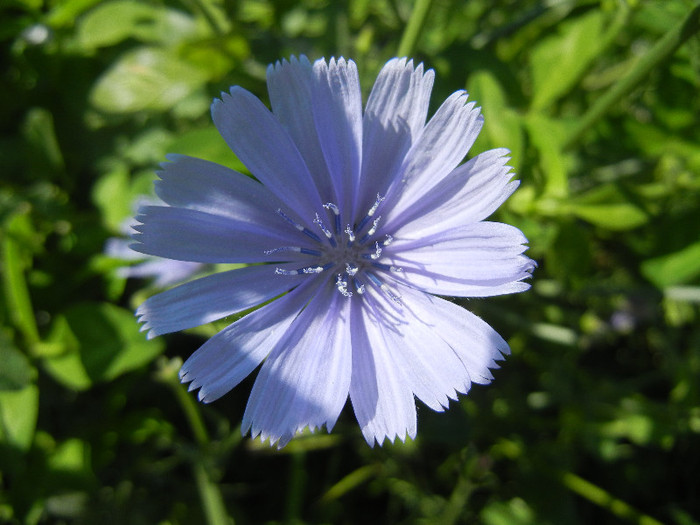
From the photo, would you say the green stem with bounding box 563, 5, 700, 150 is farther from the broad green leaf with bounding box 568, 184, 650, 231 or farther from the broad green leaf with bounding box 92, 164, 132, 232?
the broad green leaf with bounding box 92, 164, 132, 232

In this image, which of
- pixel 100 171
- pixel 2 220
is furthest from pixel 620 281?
pixel 2 220

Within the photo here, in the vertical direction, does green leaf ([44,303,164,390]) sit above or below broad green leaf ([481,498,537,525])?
above

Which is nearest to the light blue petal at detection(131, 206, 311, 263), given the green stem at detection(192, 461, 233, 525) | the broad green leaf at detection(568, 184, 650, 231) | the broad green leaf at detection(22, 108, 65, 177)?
the broad green leaf at detection(568, 184, 650, 231)

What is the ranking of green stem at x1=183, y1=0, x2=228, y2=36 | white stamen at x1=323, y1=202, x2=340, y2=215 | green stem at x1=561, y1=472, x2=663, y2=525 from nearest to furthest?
white stamen at x1=323, y1=202, x2=340, y2=215 < green stem at x1=183, y1=0, x2=228, y2=36 < green stem at x1=561, y1=472, x2=663, y2=525

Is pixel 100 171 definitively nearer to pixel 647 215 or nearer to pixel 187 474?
pixel 187 474

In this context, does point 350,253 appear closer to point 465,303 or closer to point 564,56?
point 465,303

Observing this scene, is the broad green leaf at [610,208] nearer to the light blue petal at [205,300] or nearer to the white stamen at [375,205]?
the white stamen at [375,205]

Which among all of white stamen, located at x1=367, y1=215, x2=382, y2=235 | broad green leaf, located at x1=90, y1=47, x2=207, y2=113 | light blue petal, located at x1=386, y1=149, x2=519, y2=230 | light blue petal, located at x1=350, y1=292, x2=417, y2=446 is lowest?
light blue petal, located at x1=350, y1=292, x2=417, y2=446

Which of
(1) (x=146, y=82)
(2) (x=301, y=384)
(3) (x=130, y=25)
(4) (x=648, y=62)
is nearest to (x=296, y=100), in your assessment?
(2) (x=301, y=384)
